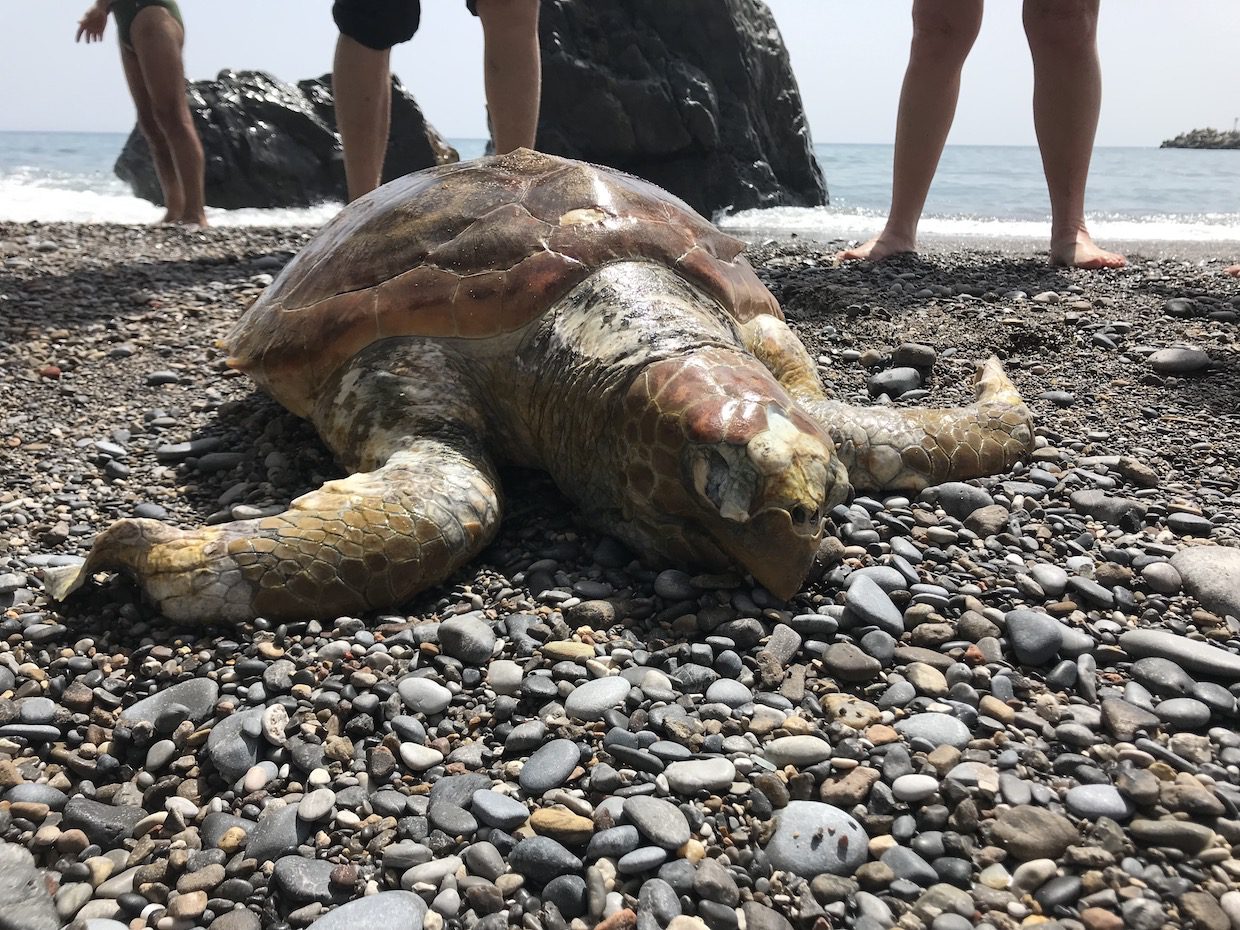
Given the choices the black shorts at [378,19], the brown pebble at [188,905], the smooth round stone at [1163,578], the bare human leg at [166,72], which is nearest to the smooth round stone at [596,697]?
the brown pebble at [188,905]

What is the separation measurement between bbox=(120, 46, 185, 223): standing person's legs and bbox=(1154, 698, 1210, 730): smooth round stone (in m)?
8.25

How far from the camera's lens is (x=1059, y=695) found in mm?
1572

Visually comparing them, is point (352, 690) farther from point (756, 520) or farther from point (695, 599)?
point (756, 520)

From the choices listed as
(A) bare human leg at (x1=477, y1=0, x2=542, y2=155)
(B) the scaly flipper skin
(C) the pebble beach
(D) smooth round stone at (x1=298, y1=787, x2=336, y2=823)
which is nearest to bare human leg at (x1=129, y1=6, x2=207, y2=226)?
(A) bare human leg at (x1=477, y1=0, x2=542, y2=155)

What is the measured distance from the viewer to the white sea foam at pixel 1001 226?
9.41 m

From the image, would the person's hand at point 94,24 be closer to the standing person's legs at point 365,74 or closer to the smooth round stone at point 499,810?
the standing person's legs at point 365,74

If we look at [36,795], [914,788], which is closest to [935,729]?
[914,788]

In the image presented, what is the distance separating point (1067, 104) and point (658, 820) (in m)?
5.09

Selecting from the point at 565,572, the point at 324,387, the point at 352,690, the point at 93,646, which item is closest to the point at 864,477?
the point at 565,572

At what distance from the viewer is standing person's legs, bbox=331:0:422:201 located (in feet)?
15.7

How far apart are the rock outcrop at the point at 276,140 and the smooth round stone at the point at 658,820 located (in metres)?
15.2

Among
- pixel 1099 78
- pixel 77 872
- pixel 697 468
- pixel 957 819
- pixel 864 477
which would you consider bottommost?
pixel 77 872

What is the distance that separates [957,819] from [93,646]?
5.88 ft

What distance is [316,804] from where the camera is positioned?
4.49 feet
